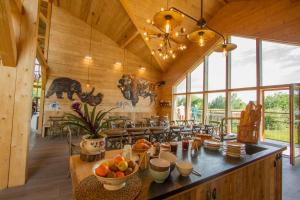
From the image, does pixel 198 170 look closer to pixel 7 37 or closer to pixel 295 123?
pixel 7 37

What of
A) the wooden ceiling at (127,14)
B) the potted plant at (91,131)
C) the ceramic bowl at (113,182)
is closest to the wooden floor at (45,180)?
the potted plant at (91,131)

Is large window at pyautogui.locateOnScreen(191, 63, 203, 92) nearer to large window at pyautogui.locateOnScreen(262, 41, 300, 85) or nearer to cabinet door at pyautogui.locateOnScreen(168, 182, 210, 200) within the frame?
large window at pyautogui.locateOnScreen(262, 41, 300, 85)

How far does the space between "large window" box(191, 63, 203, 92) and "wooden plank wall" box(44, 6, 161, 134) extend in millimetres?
2803

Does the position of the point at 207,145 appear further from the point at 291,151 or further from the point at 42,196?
the point at 291,151

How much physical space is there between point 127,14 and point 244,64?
4.89 meters

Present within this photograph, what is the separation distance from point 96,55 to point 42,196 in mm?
6506

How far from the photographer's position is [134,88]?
848cm

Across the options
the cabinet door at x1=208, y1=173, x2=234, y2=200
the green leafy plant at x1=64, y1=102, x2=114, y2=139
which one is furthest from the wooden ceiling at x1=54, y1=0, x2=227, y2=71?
the cabinet door at x1=208, y1=173, x2=234, y2=200

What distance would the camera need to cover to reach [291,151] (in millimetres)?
4043

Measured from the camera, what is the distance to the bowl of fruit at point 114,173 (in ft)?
2.85

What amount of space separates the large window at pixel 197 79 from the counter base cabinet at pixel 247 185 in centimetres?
570

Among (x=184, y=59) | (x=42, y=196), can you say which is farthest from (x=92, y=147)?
(x=184, y=59)

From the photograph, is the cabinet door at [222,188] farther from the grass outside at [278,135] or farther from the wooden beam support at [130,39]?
the wooden beam support at [130,39]

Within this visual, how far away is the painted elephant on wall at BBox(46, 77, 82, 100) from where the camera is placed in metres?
6.42
